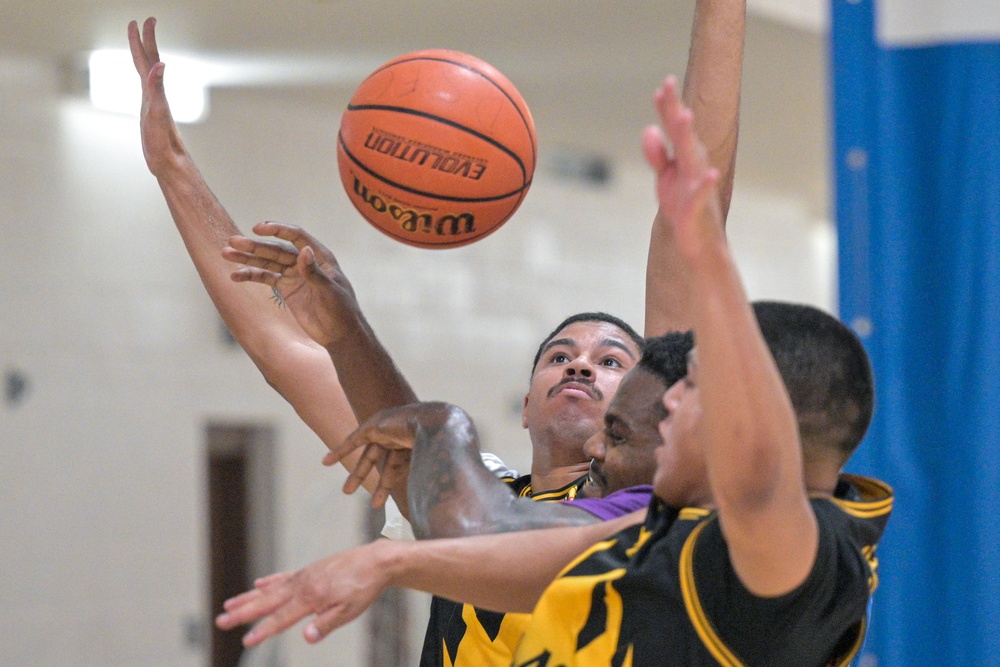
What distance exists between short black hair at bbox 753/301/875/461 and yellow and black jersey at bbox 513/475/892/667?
116 mm

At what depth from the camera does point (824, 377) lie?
72.7 inches

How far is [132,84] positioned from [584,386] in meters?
5.34

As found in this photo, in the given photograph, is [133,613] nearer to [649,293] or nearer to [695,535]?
[649,293]

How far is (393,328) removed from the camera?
8.60 m

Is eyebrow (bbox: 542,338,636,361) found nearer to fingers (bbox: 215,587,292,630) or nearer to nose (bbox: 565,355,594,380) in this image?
nose (bbox: 565,355,594,380)

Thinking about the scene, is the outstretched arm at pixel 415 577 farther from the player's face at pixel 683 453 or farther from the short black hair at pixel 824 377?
the short black hair at pixel 824 377

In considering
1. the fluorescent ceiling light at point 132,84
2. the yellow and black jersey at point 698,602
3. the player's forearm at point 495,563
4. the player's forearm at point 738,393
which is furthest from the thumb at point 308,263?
the fluorescent ceiling light at point 132,84

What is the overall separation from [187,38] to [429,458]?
17.5ft

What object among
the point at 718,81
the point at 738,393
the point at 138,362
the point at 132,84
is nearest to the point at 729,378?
the point at 738,393

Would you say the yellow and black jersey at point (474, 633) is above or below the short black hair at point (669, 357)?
below

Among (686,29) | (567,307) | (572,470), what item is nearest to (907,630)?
(572,470)

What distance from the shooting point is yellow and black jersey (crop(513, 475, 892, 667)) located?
1.83 metres

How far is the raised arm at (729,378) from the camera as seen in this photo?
159 cm

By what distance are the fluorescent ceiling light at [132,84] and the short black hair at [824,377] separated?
19.5 feet
